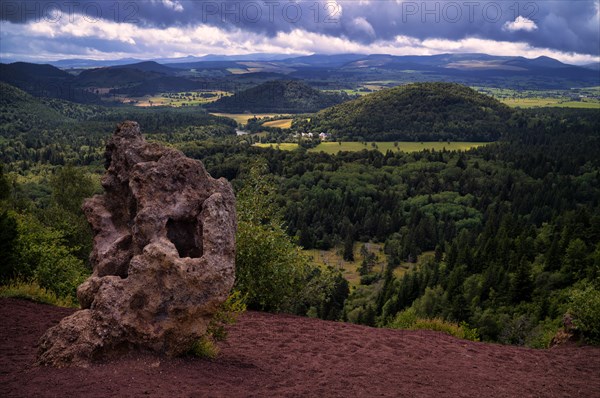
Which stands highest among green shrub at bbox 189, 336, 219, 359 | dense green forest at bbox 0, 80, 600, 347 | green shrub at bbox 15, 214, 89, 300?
green shrub at bbox 189, 336, 219, 359

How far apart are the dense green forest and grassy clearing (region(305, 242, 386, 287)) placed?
2557mm

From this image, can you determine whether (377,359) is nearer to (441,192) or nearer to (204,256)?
(204,256)

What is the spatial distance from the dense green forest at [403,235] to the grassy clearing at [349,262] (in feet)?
8.39

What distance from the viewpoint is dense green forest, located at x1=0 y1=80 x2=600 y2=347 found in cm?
3108

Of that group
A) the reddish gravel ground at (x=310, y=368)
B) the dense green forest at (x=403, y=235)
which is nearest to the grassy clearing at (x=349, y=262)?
the dense green forest at (x=403, y=235)

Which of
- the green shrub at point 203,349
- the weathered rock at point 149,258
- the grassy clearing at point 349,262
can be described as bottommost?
the grassy clearing at point 349,262

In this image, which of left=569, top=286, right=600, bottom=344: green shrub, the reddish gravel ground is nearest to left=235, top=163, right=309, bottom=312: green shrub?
the reddish gravel ground

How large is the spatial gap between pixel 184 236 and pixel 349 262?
124 m

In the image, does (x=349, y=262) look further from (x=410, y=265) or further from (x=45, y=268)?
(x=45, y=268)

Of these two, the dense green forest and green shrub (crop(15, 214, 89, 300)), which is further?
the dense green forest

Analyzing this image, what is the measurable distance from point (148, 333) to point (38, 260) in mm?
20788

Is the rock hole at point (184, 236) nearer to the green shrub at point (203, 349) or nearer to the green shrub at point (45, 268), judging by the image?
the green shrub at point (203, 349)

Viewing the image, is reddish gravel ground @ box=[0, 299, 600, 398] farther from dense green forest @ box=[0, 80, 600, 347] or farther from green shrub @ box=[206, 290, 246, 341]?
dense green forest @ box=[0, 80, 600, 347]

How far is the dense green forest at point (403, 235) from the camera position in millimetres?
31078
